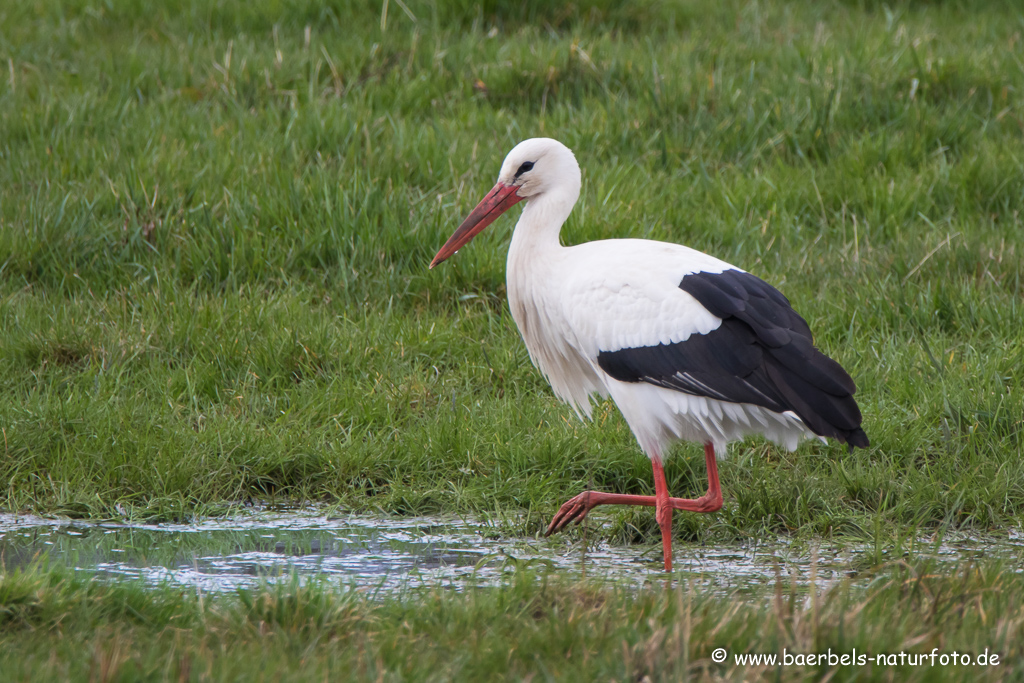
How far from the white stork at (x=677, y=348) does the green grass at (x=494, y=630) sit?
0.65 m

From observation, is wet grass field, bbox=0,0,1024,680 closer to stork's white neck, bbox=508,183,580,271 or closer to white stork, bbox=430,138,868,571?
white stork, bbox=430,138,868,571

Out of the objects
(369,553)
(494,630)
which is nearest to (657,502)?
(369,553)

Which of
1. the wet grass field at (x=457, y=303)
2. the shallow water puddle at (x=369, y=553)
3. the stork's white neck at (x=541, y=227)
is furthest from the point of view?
the stork's white neck at (x=541, y=227)

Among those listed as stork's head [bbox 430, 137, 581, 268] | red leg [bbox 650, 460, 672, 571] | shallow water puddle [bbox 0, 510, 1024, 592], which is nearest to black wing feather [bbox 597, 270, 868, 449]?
red leg [bbox 650, 460, 672, 571]

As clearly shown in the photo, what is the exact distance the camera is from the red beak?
4180 millimetres

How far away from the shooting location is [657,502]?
3625 mm

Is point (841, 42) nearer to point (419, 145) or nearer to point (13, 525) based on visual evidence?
point (419, 145)

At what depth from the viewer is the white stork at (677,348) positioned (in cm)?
345

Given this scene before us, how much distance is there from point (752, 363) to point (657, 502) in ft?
1.78

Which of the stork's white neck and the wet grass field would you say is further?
the stork's white neck

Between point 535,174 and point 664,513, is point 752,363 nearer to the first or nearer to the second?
point 664,513

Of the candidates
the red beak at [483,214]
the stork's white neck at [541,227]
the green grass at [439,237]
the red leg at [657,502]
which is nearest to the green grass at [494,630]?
the red leg at [657,502]

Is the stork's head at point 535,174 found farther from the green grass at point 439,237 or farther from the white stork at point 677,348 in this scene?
the green grass at point 439,237

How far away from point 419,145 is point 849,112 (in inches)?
95.8
